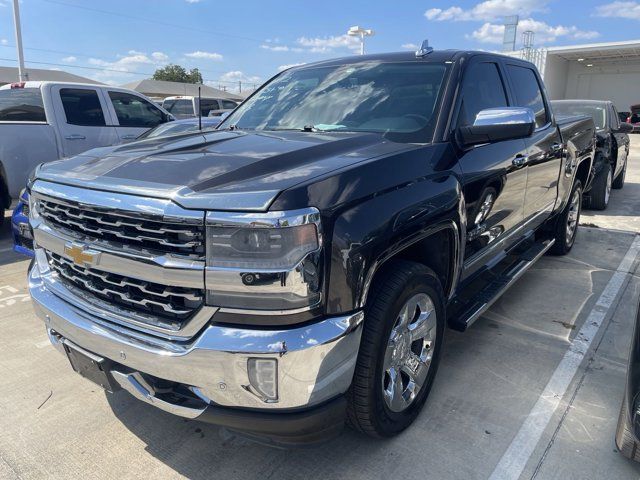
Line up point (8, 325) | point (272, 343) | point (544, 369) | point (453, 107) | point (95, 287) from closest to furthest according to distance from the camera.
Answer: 1. point (272, 343)
2. point (95, 287)
3. point (453, 107)
4. point (544, 369)
5. point (8, 325)

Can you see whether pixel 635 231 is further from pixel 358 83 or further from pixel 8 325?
pixel 8 325

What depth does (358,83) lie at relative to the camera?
3.39m

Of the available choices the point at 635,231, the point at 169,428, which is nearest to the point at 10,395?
the point at 169,428

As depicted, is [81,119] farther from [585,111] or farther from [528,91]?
[585,111]

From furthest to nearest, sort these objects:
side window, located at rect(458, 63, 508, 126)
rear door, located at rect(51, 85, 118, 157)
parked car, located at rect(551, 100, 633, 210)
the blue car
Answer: parked car, located at rect(551, 100, 633, 210)
rear door, located at rect(51, 85, 118, 157)
the blue car
side window, located at rect(458, 63, 508, 126)

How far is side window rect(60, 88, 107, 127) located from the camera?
7.45 meters

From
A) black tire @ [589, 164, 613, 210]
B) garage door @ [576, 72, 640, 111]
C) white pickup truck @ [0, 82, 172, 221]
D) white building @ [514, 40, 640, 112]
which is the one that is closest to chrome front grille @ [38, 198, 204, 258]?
white pickup truck @ [0, 82, 172, 221]

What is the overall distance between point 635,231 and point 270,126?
5.91 m

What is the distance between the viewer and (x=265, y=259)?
1864 millimetres

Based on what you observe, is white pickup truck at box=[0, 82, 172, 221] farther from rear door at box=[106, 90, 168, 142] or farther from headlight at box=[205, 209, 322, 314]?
headlight at box=[205, 209, 322, 314]

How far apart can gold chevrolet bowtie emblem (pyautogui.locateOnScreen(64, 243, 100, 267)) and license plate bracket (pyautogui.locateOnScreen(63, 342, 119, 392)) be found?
16.0 inches

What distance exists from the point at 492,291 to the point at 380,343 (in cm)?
162

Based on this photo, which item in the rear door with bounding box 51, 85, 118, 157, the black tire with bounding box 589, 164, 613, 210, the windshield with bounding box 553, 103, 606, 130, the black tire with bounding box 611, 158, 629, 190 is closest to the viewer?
the rear door with bounding box 51, 85, 118, 157

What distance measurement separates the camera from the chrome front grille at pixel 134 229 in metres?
1.91
